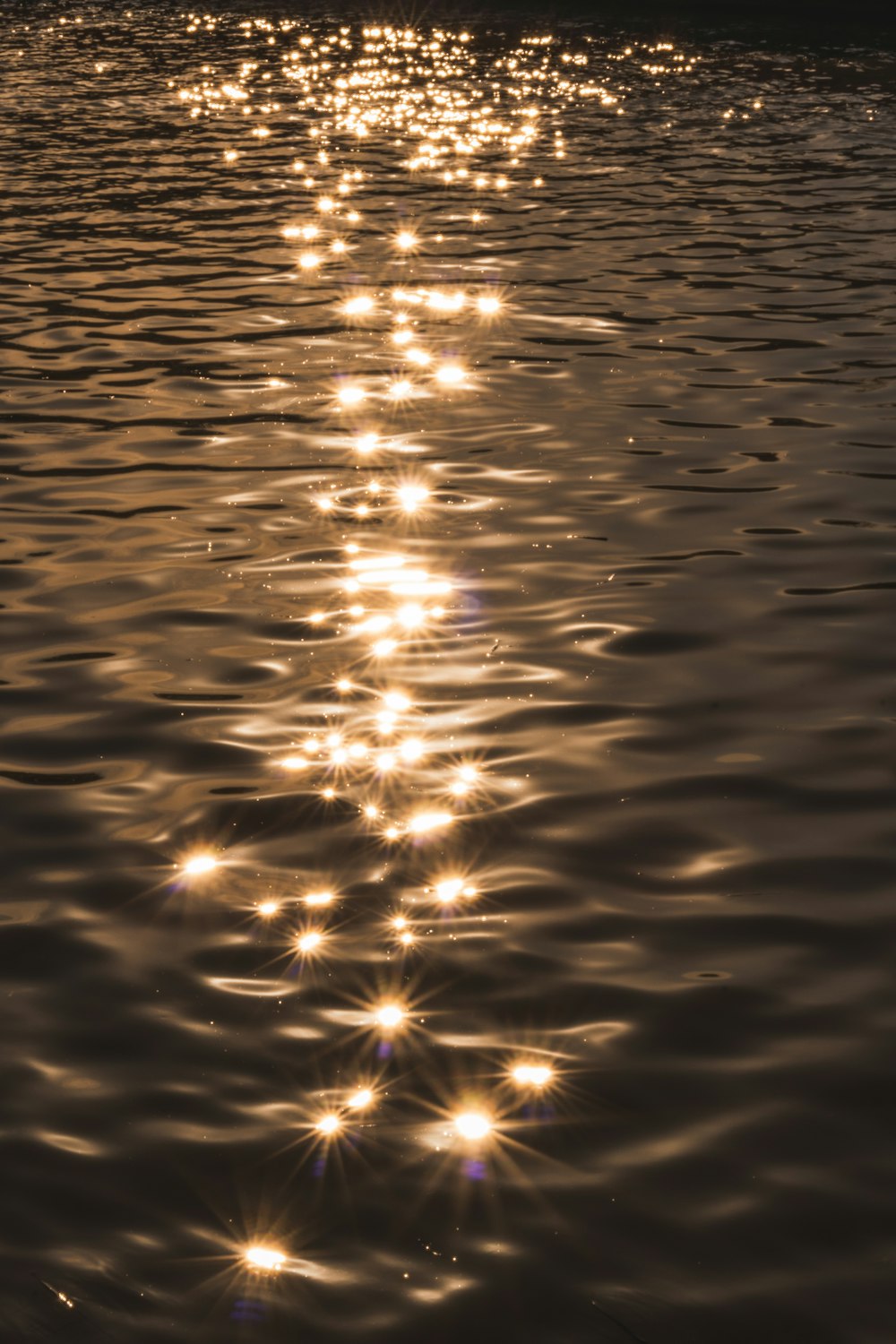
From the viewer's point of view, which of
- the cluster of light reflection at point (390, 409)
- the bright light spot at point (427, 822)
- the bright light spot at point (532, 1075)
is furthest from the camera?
the bright light spot at point (427, 822)

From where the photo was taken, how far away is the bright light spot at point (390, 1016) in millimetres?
6027

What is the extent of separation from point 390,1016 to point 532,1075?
0.67 m

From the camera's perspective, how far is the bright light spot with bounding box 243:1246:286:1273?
4.88m

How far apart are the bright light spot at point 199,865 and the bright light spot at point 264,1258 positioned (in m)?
2.38

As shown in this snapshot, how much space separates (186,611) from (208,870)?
3.19 m

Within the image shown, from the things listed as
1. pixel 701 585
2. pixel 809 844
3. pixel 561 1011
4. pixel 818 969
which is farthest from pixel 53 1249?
pixel 701 585

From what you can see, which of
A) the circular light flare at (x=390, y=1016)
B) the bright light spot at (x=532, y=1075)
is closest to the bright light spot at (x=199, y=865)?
the circular light flare at (x=390, y=1016)

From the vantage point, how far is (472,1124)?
5.50 metres

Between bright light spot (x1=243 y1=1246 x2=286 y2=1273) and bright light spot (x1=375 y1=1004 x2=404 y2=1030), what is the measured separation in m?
1.22

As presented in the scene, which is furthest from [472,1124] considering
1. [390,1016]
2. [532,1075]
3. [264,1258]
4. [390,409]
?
[390,409]

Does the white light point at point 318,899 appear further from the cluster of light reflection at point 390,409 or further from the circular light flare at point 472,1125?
the circular light flare at point 472,1125

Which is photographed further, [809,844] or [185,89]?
[185,89]

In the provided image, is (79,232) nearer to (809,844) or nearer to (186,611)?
(186,611)

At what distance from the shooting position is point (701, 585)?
1019 centimetres
